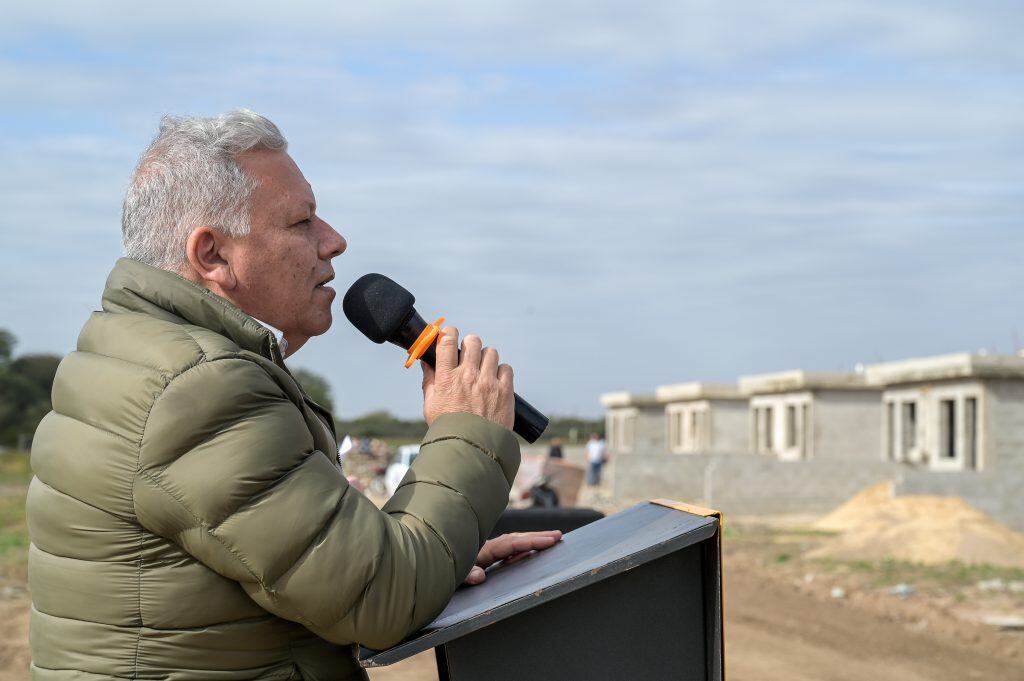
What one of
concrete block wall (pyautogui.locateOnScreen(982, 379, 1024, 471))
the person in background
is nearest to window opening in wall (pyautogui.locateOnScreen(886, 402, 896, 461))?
concrete block wall (pyautogui.locateOnScreen(982, 379, 1024, 471))

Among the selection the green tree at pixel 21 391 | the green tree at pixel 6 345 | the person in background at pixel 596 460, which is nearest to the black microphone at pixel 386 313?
the person in background at pixel 596 460

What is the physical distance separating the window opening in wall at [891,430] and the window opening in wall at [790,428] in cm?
459

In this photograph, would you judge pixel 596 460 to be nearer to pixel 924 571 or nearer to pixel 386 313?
pixel 924 571

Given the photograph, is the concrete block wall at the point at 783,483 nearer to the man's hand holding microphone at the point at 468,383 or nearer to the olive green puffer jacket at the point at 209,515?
the man's hand holding microphone at the point at 468,383

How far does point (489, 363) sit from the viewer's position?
2.17 m

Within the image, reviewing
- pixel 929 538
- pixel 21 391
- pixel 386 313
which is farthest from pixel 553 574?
pixel 21 391

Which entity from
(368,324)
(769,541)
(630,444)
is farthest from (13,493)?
(368,324)

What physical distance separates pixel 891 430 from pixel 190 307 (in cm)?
2817

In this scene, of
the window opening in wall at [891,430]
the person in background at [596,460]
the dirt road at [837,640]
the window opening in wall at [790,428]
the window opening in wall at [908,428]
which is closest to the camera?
the dirt road at [837,640]

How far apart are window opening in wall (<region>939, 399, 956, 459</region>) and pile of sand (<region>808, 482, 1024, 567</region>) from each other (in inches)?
146

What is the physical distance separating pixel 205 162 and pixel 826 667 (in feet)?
28.4

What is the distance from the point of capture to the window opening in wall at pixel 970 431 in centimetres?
2372

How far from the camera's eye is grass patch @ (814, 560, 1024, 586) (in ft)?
46.6

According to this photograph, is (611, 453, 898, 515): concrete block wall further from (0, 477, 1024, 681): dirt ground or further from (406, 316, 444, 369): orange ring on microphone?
(406, 316, 444, 369): orange ring on microphone
